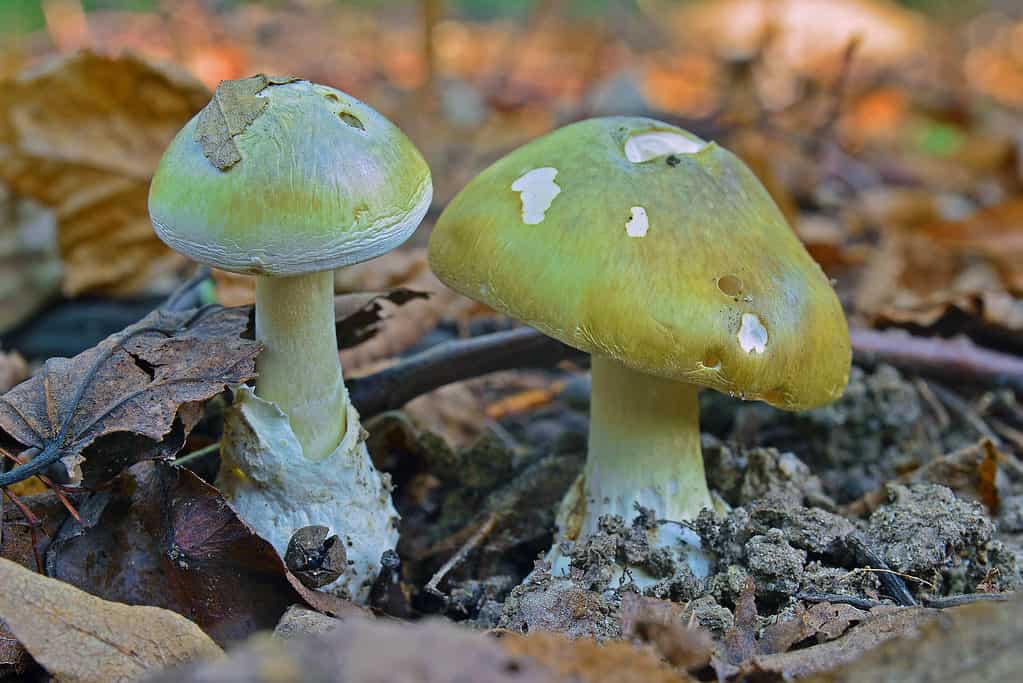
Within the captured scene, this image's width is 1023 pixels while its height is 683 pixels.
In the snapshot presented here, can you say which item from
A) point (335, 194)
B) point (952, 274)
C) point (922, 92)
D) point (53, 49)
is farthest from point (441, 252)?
point (922, 92)

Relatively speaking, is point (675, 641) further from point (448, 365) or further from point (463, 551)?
point (448, 365)

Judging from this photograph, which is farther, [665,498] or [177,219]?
[665,498]

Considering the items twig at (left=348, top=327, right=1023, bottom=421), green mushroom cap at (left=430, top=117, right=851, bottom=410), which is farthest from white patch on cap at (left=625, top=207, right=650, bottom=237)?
twig at (left=348, top=327, right=1023, bottom=421)

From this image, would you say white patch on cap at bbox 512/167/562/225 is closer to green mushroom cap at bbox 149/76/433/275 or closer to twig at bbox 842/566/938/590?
green mushroom cap at bbox 149/76/433/275

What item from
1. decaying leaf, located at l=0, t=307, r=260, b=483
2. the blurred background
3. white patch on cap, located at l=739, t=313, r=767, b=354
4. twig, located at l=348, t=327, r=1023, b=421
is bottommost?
the blurred background

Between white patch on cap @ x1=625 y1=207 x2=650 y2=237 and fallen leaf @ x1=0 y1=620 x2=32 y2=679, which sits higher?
white patch on cap @ x1=625 y1=207 x2=650 y2=237

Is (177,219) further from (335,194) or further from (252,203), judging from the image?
(335,194)

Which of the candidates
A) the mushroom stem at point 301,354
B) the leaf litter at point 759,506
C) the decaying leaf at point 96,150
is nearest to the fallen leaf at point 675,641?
the leaf litter at point 759,506
